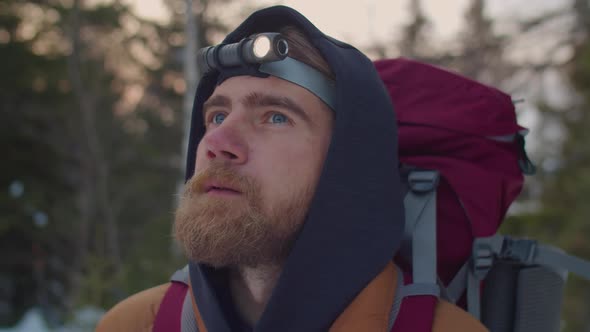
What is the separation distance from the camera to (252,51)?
1751 mm

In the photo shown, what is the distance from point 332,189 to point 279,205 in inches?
6.3

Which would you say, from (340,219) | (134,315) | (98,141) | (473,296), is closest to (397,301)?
(340,219)

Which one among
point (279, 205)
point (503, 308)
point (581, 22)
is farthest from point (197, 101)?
point (581, 22)

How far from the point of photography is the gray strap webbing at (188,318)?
180cm

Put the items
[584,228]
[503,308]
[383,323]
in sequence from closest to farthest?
[383,323], [503,308], [584,228]

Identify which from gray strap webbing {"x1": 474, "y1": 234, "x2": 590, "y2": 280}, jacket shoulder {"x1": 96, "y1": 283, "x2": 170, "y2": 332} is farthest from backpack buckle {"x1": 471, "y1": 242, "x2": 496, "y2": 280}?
jacket shoulder {"x1": 96, "y1": 283, "x2": 170, "y2": 332}

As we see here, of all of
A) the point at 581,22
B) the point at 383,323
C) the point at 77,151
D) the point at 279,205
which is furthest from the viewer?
the point at 77,151

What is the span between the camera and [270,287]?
6.03ft

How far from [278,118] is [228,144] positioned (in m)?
0.18

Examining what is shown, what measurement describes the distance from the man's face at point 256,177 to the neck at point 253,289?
81 millimetres

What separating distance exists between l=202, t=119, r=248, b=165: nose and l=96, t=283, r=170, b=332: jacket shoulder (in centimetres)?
59

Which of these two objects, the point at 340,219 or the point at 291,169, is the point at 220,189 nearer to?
the point at 291,169

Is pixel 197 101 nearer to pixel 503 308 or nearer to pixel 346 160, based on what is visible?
pixel 346 160

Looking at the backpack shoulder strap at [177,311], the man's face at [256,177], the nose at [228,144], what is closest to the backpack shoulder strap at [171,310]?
the backpack shoulder strap at [177,311]
